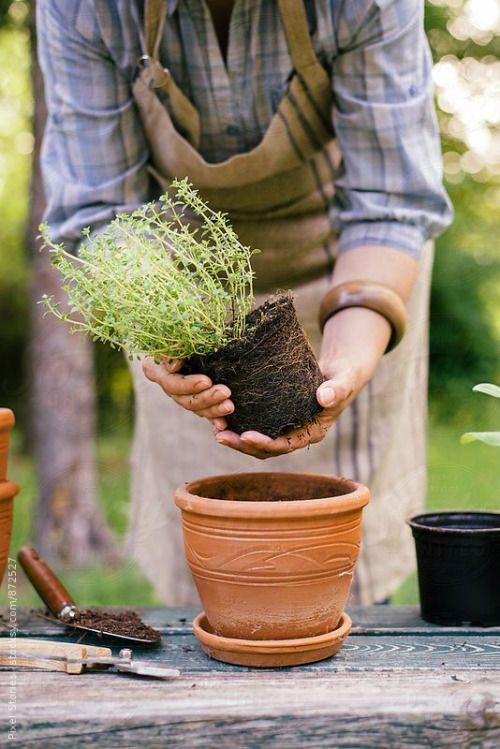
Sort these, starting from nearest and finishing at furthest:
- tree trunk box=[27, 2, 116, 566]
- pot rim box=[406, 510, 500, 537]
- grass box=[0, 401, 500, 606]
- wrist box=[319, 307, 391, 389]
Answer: pot rim box=[406, 510, 500, 537], wrist box=[319, 307, 391, 389], grass box=[0, 401, 500, 606], tree trunk box=[27, 2, 116, 566]

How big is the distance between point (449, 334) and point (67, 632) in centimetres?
528

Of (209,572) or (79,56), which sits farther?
(79,56)

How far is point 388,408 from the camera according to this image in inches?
99.3

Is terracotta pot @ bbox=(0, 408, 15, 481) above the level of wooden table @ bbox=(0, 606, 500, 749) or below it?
above

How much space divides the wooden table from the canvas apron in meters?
1.23

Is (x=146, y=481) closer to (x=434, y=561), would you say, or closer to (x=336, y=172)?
(x=336, y=172)

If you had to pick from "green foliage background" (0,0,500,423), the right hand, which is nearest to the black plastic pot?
the right hand

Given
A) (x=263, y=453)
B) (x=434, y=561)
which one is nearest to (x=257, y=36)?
(x=263, y=453)

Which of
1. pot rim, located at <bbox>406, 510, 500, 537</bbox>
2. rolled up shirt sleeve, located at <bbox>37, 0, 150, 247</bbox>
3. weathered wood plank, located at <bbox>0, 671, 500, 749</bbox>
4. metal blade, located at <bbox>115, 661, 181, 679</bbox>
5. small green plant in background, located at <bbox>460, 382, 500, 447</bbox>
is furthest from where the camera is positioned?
rolled up shirt sleeve, located at <bbox>37, 0, 150, 247</bbox>

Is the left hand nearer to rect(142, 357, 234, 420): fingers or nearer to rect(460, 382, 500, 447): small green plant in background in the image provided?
rect(142, 357, 234, 420): fingers

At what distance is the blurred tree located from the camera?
4.30 m

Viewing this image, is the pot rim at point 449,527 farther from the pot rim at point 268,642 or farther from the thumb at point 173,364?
the thumb at point 173,364

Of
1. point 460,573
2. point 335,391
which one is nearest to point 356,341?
point 335,391

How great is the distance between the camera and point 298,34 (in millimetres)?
1849
